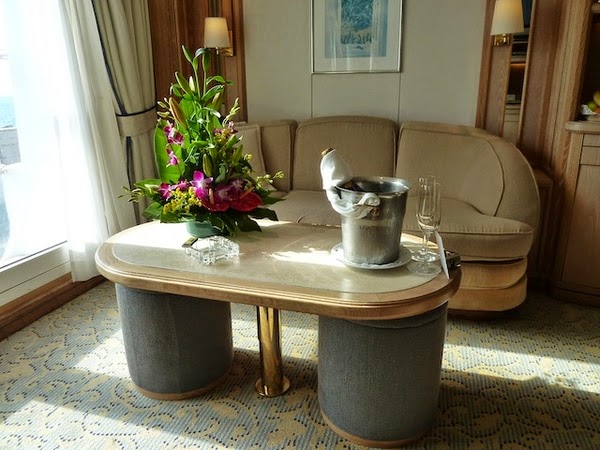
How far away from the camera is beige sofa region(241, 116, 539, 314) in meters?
2.38

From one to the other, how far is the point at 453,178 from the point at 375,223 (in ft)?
5.30

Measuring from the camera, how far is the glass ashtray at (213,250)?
1.68 metres

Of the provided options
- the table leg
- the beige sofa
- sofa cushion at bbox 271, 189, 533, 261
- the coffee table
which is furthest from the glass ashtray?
sofa cushion at bbox 271, 189, 533, 261

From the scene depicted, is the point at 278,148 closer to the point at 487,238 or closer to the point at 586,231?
the point at 487,238

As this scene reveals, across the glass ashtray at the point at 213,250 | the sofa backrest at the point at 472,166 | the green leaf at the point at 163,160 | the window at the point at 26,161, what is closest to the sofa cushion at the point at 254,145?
the sofa backrest at the point at 472,166

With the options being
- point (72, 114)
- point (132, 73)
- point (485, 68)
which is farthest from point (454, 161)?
point (72, 114)

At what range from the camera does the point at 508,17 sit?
2.72 metres

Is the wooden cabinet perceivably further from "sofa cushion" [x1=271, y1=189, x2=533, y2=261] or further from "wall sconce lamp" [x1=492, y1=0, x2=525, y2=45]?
"wall sconce lamp" [x1=492, y1=0, x2=525, y2=45]

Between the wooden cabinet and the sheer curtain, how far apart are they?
103 inches

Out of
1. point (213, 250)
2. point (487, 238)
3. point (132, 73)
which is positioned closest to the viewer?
point (213, 250)

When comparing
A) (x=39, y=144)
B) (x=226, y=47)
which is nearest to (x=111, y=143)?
(x=39, y=144)

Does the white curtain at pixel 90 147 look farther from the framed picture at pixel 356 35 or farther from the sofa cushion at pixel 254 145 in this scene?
the framed picture at pixel 356 35

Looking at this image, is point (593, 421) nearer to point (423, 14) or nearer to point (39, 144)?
point (423, 14)

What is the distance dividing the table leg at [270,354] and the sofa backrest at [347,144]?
1.51 m
